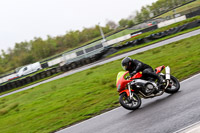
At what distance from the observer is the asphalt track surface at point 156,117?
5.75 metres

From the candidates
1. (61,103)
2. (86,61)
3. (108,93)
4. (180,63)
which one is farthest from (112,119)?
(86,61)

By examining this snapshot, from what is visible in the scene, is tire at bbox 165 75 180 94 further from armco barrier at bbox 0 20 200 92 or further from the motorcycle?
armco barrier at bbox 0 20 200 92


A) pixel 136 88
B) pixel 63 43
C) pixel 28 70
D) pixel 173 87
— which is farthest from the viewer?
pixel 63 43

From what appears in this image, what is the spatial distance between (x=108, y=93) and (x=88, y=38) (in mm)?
76353

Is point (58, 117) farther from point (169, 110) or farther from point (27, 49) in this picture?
point (27, 49)

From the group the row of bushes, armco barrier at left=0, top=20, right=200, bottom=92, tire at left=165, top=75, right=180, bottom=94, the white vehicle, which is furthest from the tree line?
tire at left=165, top=75, right=180, bottom=94

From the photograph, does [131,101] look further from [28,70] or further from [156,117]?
[28,70]

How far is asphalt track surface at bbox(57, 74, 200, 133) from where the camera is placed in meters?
5.75

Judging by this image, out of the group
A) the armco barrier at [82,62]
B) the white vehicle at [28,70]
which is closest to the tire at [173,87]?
the armco barrier at [82,62]

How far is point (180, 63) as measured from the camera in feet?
44.8

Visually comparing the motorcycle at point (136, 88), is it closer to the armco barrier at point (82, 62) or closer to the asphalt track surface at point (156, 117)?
the asphalt track surface at point (156, 117)

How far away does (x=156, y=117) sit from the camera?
258 inches

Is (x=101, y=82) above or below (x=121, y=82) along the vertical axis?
below

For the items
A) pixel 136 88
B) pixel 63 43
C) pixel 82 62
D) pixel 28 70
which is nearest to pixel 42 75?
pixel 82 62
